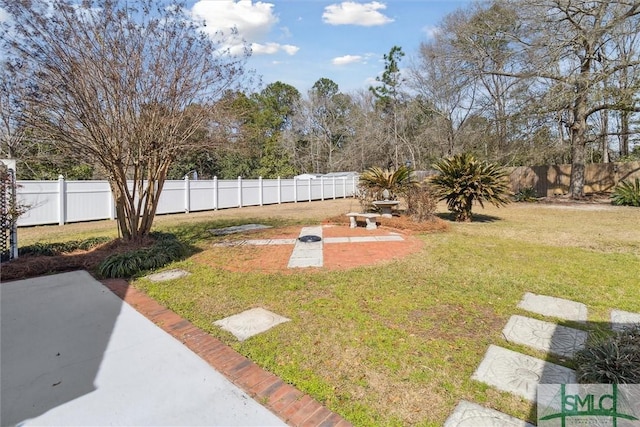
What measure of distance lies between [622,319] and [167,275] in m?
5.53

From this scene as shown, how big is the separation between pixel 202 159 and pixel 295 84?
47.9 ft

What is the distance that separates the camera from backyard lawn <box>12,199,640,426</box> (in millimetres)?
2271

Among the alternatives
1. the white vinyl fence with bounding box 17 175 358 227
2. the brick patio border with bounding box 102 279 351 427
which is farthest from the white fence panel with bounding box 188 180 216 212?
the brick patio border with bounding box 102 279 351 427

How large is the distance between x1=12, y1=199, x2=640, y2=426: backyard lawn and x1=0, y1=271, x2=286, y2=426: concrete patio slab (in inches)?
16.2

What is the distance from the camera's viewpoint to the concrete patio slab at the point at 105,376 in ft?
6.73

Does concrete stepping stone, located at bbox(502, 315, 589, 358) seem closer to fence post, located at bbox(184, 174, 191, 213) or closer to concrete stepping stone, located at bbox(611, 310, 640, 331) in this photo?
concrete stepping stone, located at bbox(611, 310, 640, 331)

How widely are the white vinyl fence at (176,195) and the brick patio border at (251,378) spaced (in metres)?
4.48

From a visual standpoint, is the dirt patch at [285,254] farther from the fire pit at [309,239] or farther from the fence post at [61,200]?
the fence post at [61,200]

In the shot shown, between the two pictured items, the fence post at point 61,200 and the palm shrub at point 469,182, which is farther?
the fence post at point 61,200

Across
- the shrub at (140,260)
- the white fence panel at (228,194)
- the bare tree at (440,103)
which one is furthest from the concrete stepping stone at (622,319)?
the bare tree at (440,103)

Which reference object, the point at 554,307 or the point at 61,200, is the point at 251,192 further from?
the point at 554,307

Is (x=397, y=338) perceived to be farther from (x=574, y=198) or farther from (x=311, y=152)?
(x=311, y=152)

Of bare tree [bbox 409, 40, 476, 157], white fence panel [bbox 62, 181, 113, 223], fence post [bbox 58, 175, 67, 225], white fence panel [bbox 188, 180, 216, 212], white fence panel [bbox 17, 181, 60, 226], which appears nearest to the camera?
white fence panel [bbox 17, 181, 60, 226]

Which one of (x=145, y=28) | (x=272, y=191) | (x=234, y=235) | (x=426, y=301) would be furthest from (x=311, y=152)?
(x=426, y=301)
